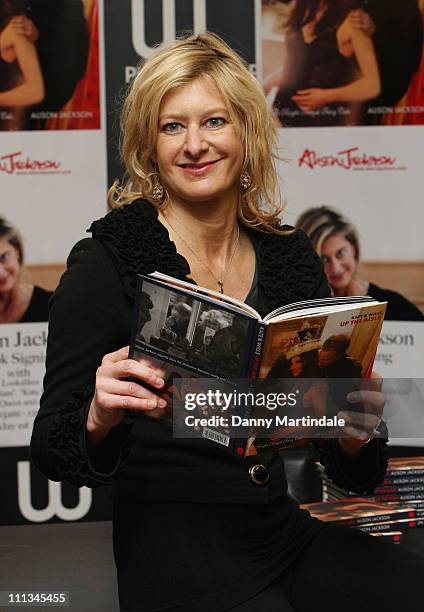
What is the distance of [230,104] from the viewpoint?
183cm

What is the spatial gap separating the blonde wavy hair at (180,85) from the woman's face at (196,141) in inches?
0.6

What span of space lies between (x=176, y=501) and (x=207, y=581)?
156 mm

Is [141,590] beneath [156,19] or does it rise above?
beneath

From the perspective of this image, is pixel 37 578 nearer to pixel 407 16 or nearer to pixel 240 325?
pixel 240 325

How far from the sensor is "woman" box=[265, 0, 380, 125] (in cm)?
333

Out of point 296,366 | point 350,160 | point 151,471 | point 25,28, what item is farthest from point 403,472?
point 25,28

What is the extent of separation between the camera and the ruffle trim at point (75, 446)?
1.52m

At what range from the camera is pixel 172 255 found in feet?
5.83

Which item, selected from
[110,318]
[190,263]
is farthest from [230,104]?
[110,318]

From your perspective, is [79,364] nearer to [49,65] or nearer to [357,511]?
[357,511]

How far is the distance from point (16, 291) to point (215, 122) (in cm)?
169

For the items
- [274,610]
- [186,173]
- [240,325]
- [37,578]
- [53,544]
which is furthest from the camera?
[53,544]

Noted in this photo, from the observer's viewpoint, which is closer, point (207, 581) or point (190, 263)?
point (207, 581)

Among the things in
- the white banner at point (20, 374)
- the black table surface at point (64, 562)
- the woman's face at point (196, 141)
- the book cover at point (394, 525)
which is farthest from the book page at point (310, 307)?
the white banner at point (20, 374)
